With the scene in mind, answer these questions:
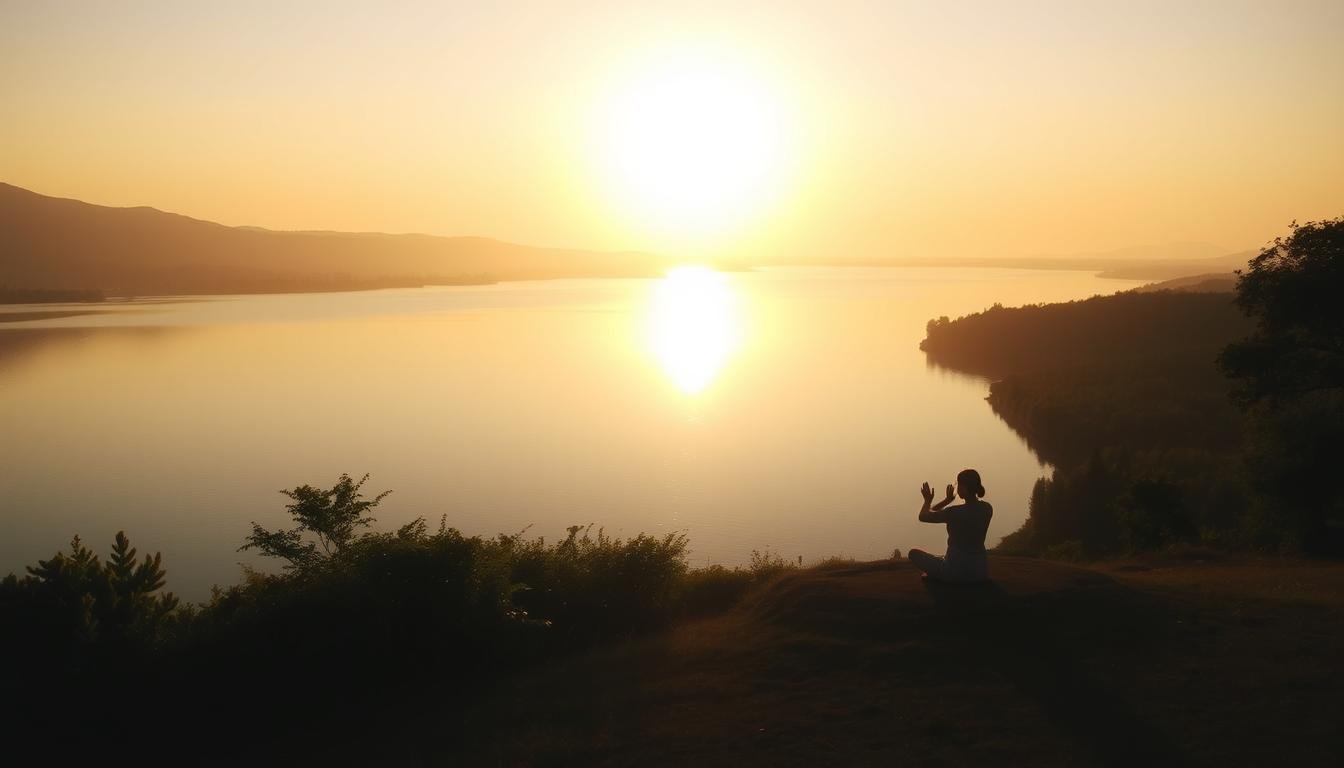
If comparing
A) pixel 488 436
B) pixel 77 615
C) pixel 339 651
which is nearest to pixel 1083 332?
pixel 488 436

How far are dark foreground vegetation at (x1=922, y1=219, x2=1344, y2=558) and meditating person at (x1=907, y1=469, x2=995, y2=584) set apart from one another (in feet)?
36.7

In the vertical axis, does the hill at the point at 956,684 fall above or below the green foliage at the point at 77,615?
above

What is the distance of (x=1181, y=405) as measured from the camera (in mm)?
72688

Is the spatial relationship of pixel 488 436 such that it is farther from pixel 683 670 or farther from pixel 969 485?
pixel 969 485

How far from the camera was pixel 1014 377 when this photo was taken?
8231cm

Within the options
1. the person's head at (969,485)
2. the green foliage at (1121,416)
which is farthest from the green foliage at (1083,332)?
the person's head at (969,485)

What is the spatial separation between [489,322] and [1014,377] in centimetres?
7688

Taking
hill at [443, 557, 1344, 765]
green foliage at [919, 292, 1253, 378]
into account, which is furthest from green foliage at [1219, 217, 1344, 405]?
green foliage at [919, 292, 1253, 378]

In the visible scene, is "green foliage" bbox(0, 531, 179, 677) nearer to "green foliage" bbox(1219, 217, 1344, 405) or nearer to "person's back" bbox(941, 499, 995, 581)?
"person's back" bbox(941, 499, 995, 581)

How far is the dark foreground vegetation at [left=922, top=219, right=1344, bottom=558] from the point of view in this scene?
19.4 metres

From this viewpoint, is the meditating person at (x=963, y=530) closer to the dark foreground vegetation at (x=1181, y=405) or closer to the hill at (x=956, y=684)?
the hill at (x=956, y=684)

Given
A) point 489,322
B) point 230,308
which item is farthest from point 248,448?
point 230,308

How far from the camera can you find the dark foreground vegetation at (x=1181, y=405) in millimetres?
19438

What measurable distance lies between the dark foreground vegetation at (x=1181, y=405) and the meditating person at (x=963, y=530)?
11.2 m
